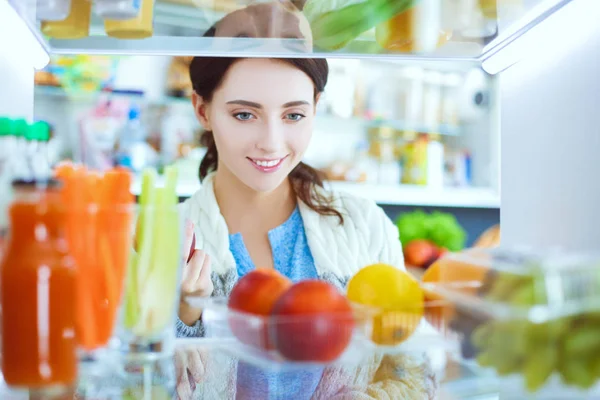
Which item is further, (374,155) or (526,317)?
(374,155)

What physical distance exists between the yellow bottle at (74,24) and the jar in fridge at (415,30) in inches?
19.8

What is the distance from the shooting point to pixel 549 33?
1276 millimetres

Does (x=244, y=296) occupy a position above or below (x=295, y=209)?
below

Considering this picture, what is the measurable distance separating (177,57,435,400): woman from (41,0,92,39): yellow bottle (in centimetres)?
65

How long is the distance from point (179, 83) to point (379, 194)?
1393 millimetres

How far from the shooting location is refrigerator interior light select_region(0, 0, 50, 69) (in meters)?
1.16

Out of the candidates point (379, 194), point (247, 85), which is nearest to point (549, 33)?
point (247, 85)

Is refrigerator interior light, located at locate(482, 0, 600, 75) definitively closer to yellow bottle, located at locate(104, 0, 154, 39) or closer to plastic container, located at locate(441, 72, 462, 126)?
yellow bottle, located at locate(104, 0, 154, 39)

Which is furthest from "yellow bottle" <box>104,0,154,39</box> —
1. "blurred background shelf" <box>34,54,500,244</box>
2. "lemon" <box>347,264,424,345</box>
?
"blurred background shelf" <box>34,54,500,244</box>

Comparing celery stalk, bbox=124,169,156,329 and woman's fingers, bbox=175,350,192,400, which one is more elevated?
celery stalk, bbox=124,169,156,329

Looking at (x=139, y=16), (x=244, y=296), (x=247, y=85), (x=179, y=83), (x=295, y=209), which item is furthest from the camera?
(x=179, y=83)

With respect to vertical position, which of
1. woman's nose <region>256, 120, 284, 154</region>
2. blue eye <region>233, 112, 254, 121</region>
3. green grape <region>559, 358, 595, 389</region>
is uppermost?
blue eye <region>233, 112, 254, 121</region>

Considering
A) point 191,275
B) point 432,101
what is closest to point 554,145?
point 191,275

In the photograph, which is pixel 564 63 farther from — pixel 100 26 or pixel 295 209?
pixel 295 209
